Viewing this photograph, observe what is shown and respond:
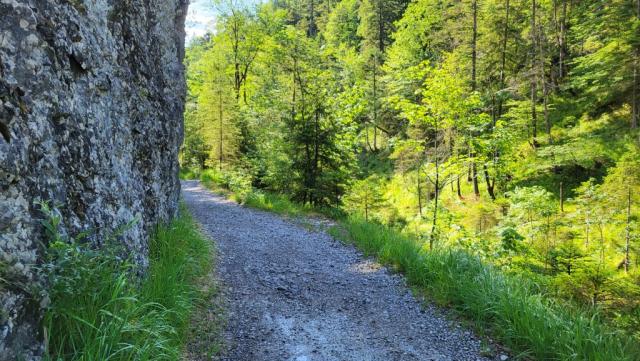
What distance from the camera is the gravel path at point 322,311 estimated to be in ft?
13.0

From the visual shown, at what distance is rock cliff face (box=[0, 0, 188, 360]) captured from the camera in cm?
229

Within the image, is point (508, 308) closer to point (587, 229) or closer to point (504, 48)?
point (587, 229)

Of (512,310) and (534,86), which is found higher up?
(534,86)

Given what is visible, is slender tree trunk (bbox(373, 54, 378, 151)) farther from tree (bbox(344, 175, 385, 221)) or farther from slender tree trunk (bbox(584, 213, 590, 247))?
slender tree trunk (bbox(584, 213, 590, 247))

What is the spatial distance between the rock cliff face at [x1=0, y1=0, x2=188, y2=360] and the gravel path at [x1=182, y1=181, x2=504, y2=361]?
1571 millimetres

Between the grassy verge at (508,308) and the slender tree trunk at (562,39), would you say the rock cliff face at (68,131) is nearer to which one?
the grassy verge at (508,308)

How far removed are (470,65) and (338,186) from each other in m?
12.9

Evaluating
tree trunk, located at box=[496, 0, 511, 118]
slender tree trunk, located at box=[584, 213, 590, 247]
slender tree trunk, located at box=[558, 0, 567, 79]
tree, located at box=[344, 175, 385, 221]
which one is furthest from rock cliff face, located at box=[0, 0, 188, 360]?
slender tree trunk, located at box=[558, 0, 567, 79]

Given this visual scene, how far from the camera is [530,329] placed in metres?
3.89

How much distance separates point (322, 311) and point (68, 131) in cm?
357

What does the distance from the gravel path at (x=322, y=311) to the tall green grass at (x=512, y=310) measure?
1.08ft

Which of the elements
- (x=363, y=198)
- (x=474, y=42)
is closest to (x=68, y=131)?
(x=363, y=198)

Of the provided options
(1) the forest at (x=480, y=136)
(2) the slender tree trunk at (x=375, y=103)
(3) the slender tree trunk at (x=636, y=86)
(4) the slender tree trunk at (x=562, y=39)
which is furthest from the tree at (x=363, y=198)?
(2) the slender tree trunk at (x=375, y=103)

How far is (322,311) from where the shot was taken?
4.94 m
